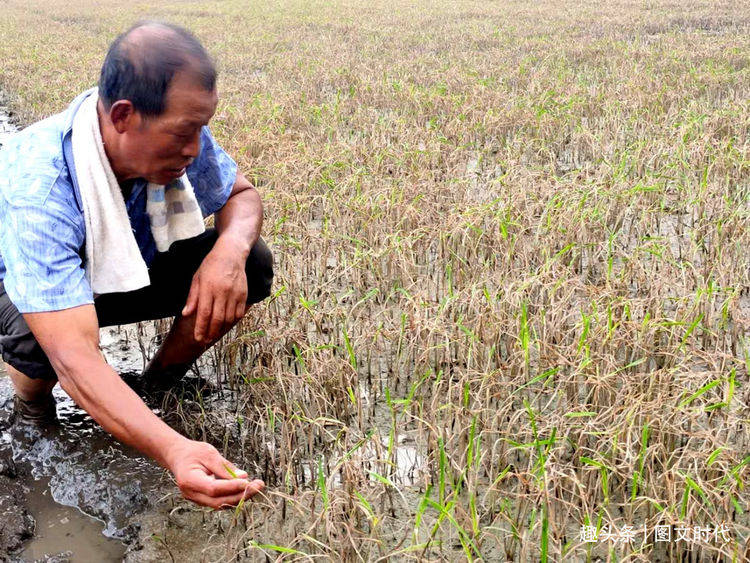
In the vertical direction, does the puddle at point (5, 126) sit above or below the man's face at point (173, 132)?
below

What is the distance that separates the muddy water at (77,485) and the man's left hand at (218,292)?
47cm

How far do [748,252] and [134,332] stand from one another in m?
2.75

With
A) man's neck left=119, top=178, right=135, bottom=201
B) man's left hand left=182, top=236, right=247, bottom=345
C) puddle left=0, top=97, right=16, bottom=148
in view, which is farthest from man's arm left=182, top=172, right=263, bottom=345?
puddle left=0, top=97, right=16, bottom=148

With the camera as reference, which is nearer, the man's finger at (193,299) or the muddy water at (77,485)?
the muddy water at (77,485)

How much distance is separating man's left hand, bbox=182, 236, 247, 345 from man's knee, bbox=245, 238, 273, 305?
0.20 metres

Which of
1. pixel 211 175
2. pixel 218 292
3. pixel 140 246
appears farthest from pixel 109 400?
pixel 211 175

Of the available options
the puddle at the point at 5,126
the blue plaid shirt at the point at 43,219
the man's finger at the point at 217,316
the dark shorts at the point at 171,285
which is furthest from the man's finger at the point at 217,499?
the puddle at the point at 5,126

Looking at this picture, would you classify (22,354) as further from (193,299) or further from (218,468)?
(218,468)

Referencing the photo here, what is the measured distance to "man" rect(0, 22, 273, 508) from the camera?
1.75 meters

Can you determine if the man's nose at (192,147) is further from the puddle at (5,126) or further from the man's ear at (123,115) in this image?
the puddle at (5,126)

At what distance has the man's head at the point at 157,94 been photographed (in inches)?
75.4

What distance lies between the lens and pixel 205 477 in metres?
1.59

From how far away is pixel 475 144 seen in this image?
5699 mm

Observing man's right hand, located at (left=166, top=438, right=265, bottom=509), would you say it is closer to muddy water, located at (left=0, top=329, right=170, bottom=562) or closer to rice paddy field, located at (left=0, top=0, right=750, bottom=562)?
rice paddy field, located at (left=0, top=0, right=750, bottom=562)
